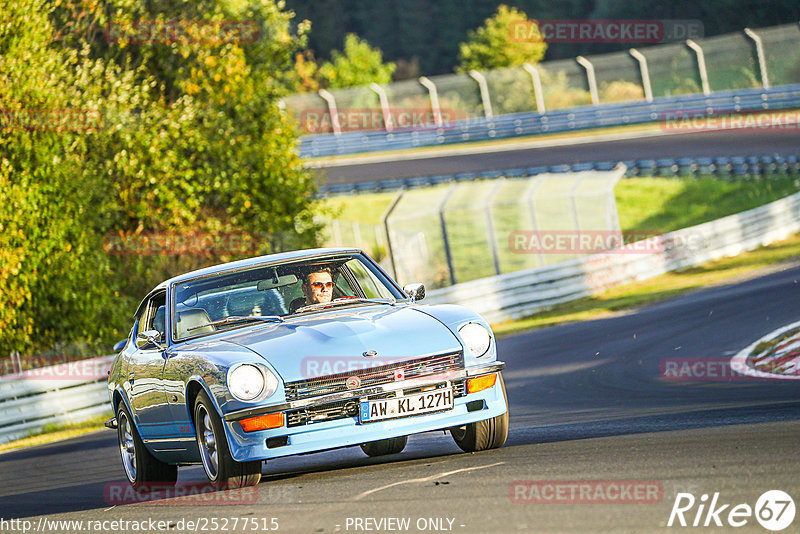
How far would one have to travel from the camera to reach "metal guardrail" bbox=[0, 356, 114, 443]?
1636cm

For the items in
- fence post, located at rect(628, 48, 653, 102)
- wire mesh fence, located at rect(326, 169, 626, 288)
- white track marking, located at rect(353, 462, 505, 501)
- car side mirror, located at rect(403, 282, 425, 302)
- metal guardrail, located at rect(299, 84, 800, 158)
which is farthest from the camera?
fence post, located at rect(628, 48, 653, 102)

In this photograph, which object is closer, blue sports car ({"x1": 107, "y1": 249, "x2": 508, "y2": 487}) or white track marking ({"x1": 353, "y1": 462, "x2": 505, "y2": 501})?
white track marking ({"x1": 353, "y1": 462, "x2": 505, "y2": 501})

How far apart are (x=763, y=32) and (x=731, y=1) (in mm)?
25727

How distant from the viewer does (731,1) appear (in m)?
63.2

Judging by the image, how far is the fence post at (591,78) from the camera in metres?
42.6

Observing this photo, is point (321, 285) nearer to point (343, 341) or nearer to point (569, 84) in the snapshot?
point (343, 341)

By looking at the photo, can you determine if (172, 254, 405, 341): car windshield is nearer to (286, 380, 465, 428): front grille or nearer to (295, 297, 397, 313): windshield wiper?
(295, 297, 397, 313): windshield wiper

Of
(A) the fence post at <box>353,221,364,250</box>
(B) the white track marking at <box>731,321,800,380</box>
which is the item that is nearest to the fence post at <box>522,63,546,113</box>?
(A) the fence post at <box>353,221,364,250</box>

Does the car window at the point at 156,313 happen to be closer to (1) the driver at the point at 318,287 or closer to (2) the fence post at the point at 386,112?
(1) the driver at the point at 318,287

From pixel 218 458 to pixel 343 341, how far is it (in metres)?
1.02

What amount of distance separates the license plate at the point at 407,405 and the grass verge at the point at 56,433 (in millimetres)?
9514

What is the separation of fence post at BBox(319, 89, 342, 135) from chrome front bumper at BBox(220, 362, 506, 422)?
39989mm

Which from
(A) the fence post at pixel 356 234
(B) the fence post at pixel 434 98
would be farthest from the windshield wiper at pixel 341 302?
(B) the fence post at pixel 434 98

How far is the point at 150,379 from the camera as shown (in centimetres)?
824
